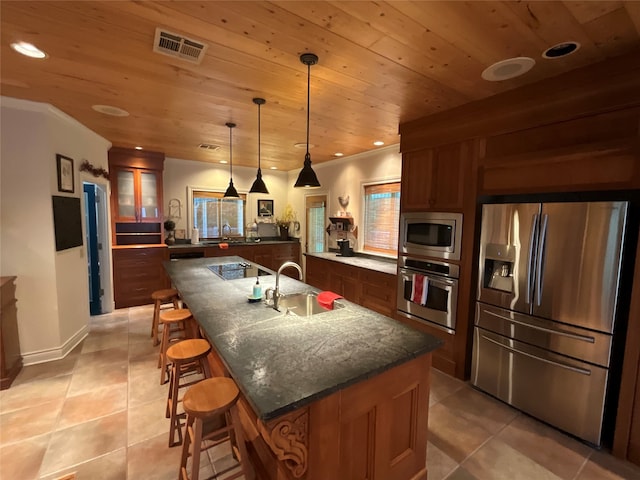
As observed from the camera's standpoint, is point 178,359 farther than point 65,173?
No

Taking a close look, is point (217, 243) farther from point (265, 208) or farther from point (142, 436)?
point (142, 436)

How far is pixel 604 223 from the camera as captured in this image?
75.5 inches

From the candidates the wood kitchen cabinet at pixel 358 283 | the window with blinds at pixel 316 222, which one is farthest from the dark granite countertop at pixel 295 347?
the window with blinds at pixel 316 222

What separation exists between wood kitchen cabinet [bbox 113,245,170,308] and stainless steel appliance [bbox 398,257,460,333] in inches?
153

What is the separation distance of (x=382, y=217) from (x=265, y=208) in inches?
119

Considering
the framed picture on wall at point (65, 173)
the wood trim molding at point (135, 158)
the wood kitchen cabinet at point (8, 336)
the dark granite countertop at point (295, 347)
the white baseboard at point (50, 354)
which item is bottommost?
the white baseboard at point (50, 354)

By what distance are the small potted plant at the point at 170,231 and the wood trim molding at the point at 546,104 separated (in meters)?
4.62

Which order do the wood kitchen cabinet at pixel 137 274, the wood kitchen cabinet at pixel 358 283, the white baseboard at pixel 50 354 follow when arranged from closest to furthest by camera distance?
the white baseboard at pixel 50 354 < the wood kitchen cabinet at pixel 358 283 < the wood kitchen cabinet at pixel 137 274

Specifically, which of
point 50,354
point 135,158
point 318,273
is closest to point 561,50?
point 318,273

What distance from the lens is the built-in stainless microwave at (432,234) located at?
2.80 meters

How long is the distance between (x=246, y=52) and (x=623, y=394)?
3.24 meters

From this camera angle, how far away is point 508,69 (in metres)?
2.02

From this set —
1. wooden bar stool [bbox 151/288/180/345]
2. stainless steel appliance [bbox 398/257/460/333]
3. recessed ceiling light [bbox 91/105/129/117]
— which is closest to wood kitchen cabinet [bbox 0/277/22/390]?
wooden bar stool [bbox 151/288/180/345]

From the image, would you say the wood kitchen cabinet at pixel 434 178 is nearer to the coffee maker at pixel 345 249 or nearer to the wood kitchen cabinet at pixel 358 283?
the wood kitchen cabinet at pixel 358 283
